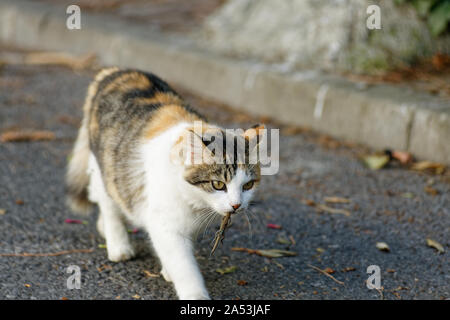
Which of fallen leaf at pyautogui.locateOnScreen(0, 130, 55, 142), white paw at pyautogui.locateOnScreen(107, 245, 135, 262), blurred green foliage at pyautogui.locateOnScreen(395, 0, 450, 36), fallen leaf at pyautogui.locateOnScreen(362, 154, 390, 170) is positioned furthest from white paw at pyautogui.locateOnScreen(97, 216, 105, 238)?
blurred green foliage at pyautogui.locateOnScreen(395, 0, 450, 36)

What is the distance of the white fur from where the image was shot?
2770 mm

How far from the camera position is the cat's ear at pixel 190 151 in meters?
2.77

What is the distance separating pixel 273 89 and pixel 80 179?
2.41 metres

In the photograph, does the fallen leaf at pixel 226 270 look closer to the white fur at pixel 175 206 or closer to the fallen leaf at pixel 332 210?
the white fur at pixel 175 206

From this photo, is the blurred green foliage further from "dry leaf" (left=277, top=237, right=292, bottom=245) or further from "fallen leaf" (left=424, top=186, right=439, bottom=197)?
"dry leaf" (left=277, top=237, right=292, bottom=245)

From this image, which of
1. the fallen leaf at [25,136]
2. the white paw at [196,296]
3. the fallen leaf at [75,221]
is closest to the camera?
the white paw at [196,296]

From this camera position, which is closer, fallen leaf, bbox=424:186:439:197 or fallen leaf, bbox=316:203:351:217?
fallen leaf, bbox=316:203:351:217

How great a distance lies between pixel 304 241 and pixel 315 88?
2.11m

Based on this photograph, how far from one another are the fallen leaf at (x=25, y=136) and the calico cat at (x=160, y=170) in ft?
4.79

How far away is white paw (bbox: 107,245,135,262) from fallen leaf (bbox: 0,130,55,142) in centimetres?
207

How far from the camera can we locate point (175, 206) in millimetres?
2877

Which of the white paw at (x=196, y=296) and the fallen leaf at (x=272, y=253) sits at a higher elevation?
the white paw at (x=196, y=296)

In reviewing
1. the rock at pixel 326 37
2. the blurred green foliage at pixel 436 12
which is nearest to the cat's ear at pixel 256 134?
the rock at pixel 326 37

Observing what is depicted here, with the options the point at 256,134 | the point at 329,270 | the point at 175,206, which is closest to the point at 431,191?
the point at 329,270
